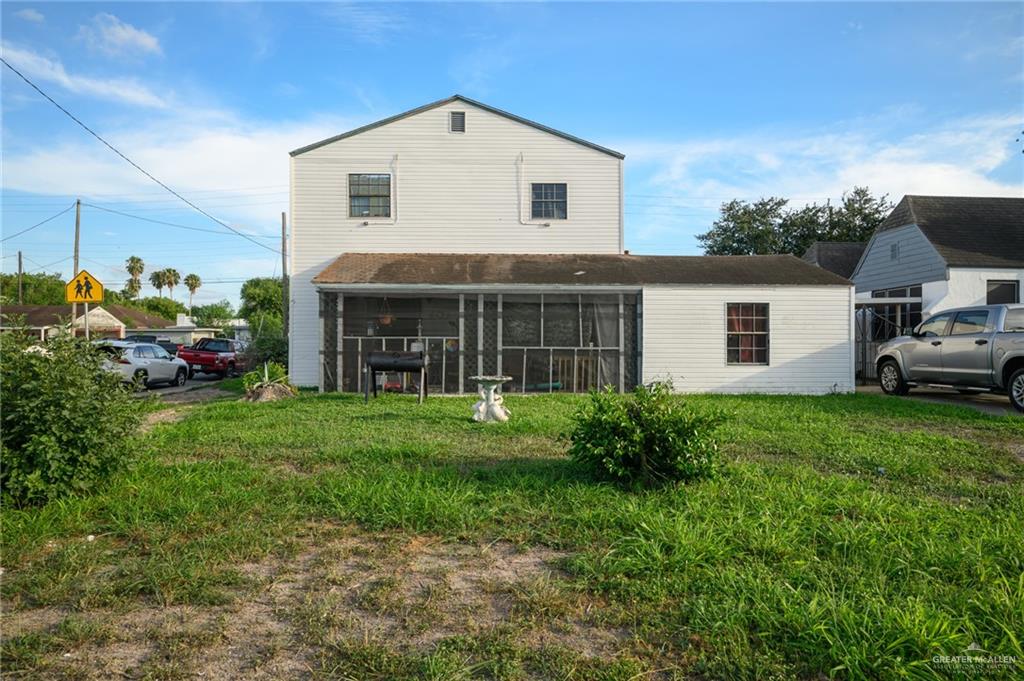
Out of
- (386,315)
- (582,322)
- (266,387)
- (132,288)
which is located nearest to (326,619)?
(266,387)

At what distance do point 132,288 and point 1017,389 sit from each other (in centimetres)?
8650

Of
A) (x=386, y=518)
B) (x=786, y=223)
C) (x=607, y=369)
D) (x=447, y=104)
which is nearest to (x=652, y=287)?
(x=607, y=369)

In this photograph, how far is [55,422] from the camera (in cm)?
505

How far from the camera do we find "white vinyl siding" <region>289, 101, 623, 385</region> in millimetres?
17500

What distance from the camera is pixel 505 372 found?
1509 cm

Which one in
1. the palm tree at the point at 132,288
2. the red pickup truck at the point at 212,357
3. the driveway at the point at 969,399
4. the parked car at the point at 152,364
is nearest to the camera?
the driveway at the point at 969,399

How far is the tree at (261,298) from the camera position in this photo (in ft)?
206

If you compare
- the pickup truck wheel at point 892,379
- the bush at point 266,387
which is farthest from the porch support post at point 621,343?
the bush at point 266,387

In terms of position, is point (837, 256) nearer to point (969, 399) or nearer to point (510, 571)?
point (969, 399)

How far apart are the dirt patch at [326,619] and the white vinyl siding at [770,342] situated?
1171 cm

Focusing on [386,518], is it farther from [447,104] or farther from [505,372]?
[447,104]

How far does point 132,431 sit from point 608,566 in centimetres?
461

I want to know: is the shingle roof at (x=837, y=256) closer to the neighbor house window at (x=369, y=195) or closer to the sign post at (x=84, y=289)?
the neighbor house window at (x=369, y=195)

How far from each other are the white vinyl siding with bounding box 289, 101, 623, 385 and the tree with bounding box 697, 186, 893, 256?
23.7 meters
